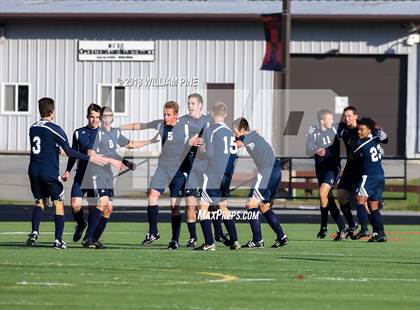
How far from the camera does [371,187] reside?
20.6 m

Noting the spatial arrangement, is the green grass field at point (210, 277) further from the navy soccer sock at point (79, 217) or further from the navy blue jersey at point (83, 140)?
the navy blue jersey at point (83, 140)

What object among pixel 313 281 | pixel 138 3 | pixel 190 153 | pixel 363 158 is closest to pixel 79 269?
pixel 313 281

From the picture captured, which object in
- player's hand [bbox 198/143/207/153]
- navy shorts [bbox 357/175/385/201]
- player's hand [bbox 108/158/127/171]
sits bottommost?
navy shorts [bbox 357/175/385/201]

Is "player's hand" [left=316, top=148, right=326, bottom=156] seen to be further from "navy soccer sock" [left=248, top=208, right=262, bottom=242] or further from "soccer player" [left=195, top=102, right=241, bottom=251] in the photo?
"soccer player" [left=195, top=102, right=241, bottom=251]

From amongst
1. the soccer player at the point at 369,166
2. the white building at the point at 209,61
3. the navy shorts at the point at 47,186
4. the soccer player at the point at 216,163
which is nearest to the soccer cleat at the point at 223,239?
the soccer player at the point at 216,163

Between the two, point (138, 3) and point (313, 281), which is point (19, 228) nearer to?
point (313, 281)

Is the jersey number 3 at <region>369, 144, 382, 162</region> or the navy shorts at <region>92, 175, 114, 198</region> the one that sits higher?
the jersey number 3 at <region>369, 144, 382, 162</region>

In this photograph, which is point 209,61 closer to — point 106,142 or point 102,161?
point 106,142

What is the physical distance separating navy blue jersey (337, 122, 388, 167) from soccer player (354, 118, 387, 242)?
9 centimetres

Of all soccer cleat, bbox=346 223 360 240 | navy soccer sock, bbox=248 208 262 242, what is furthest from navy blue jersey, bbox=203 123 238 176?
soccer cleat, bbox=346 223 360 240

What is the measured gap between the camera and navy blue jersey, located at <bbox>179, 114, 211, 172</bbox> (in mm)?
18391

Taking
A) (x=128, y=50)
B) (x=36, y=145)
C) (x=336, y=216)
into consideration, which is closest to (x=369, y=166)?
(x=336, y=216)

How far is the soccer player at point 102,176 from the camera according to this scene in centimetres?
1797

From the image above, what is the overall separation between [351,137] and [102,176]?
463 centimetres
